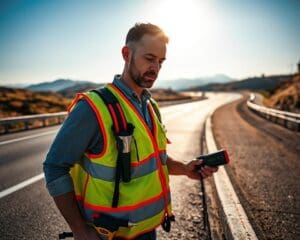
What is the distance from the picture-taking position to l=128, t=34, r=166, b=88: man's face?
2.05 metres

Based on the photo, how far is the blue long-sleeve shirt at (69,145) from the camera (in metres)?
1.71

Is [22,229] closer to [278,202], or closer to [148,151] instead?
[148,151]

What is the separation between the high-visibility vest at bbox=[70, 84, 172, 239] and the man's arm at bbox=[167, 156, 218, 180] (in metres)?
0.43

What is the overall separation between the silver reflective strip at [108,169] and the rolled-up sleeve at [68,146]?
0.37 ft

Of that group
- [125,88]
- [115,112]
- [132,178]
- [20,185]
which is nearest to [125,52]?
[125,88]

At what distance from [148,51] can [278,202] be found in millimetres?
3898

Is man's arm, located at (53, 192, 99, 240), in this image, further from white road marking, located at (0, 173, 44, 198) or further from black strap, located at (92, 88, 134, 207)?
white road marking, located at (0, 173, 44, 198)


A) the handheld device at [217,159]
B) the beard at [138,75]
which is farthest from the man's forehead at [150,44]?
the handheld device at [217,159]

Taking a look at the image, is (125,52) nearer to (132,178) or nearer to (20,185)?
(132,178)

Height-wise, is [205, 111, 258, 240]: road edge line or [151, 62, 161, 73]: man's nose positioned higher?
[151, 62, 161, 73]: man's nose

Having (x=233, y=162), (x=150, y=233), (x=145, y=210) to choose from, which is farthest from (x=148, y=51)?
(x=233, y=162)

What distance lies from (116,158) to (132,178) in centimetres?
17

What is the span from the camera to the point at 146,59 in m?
2.08

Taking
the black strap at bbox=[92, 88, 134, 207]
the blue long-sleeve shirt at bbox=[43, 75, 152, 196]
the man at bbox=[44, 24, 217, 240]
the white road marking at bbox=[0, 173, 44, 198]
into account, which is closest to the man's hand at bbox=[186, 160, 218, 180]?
the man at bbox=[44, 24, 217, 240]
